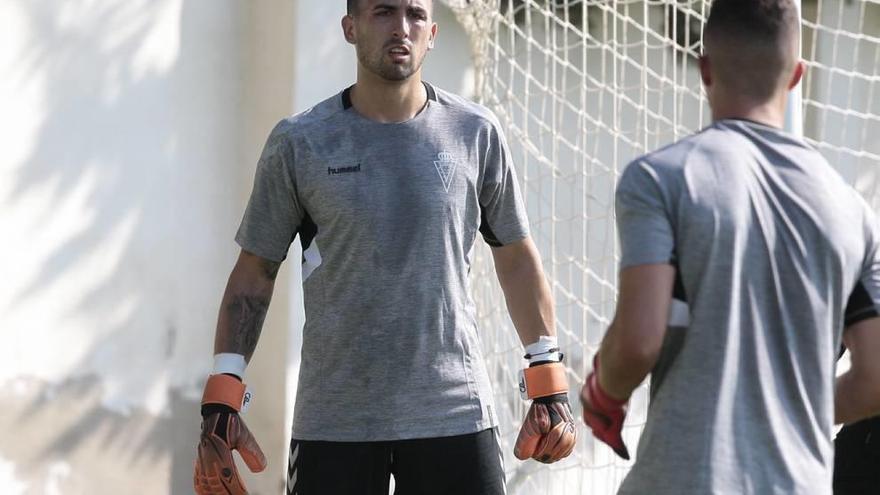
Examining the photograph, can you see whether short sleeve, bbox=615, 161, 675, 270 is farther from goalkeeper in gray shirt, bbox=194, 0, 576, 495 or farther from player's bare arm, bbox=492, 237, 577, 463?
player's bare arm, bbox=492, 237, 577, 463

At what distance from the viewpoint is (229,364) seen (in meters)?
3.88

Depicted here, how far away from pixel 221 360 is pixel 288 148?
0.60m

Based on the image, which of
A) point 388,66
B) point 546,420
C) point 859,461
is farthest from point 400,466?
point 859,461

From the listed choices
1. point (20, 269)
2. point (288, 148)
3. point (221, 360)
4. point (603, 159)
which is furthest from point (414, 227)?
point (603, 159)

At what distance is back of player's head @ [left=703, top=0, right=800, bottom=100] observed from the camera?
2.75 metres

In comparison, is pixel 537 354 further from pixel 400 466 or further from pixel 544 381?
pixel 400 466

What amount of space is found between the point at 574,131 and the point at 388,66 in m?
2.97

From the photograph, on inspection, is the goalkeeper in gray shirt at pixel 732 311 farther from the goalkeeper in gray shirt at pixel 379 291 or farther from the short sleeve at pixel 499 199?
the short sleeve at pixel 499 199

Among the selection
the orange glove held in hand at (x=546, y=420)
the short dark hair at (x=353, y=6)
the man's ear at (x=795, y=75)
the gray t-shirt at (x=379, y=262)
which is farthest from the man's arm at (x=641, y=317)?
the short dark hair at (x=353, y=6)

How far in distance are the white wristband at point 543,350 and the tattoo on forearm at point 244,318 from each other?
762 mm

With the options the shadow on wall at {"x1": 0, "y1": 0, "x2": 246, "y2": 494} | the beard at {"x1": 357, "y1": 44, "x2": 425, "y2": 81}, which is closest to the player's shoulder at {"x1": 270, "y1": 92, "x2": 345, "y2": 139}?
the beard at {"x1": 357, "y1": 44, "x2": 425, "y2": 81}

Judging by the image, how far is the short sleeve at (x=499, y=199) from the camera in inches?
156

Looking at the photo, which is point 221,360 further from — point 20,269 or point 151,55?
point 151,55

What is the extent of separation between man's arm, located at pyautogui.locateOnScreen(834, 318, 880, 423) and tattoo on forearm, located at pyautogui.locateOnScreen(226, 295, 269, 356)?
169 cm
